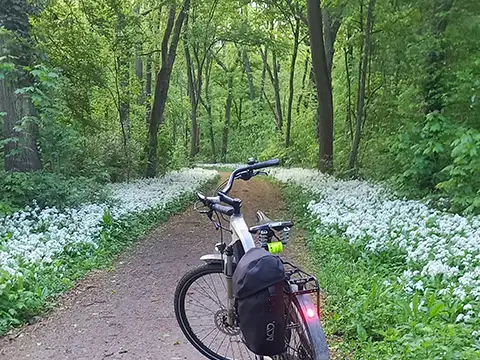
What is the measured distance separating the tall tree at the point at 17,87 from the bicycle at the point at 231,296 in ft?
19.2

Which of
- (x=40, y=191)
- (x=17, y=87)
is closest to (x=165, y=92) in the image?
(x=17, y=87)

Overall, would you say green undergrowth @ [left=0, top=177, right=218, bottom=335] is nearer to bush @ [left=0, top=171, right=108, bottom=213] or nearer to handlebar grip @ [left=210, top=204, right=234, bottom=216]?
bush @ [left=0, top=171, right=108, bottom=213]

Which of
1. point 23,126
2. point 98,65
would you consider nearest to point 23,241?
point 23,126

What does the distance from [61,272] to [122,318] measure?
1.42 meters

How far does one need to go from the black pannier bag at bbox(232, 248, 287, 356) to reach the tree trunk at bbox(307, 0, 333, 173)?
1167 centimetres

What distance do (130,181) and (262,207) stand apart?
4.18 m

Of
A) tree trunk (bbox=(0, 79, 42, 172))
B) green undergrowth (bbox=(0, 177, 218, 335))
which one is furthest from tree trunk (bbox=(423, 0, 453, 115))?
tree trunk (bbox=(0, 79, 42, 172))

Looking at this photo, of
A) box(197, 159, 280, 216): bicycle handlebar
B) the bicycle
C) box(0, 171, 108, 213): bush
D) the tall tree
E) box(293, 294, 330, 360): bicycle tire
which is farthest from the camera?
the tall tree

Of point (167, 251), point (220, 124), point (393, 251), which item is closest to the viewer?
point (393, 251)

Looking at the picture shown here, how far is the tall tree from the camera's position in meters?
8.56

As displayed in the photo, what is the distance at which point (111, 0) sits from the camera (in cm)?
1149

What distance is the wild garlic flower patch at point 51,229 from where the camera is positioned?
5.81 meters

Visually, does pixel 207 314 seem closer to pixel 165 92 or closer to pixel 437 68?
pixel 437 68

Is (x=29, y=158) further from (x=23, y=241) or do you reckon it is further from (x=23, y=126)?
(x=23, y=241)
